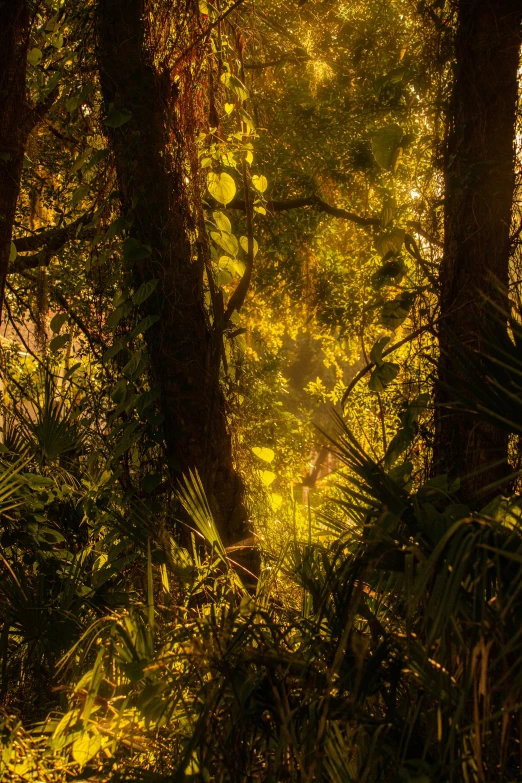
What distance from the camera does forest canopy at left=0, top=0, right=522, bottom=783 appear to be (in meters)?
1.57

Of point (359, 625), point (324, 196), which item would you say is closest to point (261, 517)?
point (359, 625)

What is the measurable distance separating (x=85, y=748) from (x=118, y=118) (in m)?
2.32

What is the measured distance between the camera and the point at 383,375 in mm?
2795

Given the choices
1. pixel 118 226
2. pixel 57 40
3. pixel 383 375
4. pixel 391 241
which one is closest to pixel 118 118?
pixel 118 226

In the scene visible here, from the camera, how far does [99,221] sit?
3381mm

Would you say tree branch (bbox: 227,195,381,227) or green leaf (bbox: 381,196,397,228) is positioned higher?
tree branch (bbox: 227,195,381,227)

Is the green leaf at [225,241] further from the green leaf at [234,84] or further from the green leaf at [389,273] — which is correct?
the green leaf at [389,273]

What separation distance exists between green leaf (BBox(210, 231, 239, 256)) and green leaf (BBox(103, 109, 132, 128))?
0.64m

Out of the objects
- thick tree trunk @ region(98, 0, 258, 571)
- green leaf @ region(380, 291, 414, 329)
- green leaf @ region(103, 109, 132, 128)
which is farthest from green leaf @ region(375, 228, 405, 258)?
green leaf @ region(103, 109, 132, 128)

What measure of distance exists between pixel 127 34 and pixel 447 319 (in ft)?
6.00

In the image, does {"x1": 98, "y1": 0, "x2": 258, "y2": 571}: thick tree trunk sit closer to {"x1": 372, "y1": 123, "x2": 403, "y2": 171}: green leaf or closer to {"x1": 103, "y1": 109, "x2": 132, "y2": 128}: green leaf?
{"x1": 103, "y1": 109, "x2": 132, "y2": 128}: green leaf

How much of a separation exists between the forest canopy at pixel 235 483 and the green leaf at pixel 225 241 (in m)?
0.01

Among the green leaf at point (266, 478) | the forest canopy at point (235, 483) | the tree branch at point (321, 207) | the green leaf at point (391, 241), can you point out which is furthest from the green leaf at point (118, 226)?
the tree branch at point (321, 207)

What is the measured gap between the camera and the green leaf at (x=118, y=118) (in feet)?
9.92
